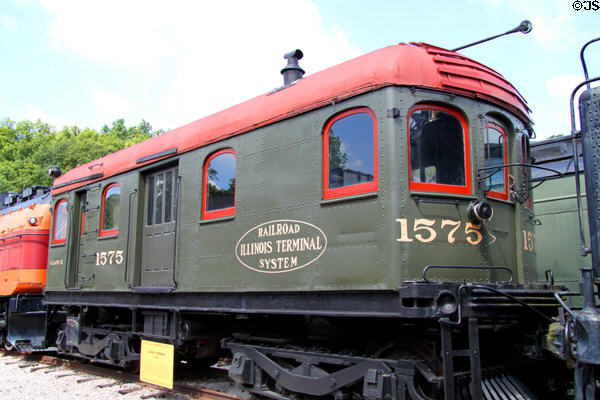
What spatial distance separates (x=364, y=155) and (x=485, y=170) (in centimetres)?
123

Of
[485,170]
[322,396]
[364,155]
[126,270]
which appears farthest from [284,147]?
[126,270]

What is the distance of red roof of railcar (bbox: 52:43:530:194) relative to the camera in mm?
4934

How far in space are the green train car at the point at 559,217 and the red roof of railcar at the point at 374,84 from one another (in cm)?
171

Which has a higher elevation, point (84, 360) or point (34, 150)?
point (34, 150)

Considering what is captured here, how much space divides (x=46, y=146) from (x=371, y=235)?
4618 cm

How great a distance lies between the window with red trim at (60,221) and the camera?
32.4ft

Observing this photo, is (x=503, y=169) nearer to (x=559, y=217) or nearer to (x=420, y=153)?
(x=420, y=153)

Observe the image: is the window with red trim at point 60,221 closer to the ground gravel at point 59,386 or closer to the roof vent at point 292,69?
the ground gravel at point 59,386

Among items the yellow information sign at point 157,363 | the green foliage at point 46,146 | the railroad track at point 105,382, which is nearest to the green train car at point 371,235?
the yellow information sign at point 157,363

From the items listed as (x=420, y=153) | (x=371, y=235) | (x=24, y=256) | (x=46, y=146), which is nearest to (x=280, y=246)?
(x=371, y=235)

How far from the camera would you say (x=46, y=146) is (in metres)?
44.6

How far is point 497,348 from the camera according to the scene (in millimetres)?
5336

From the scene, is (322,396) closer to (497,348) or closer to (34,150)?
(497,348)

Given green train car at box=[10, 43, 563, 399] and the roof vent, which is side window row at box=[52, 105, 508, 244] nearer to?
green train car at box=[10, 43, 563, 399]
